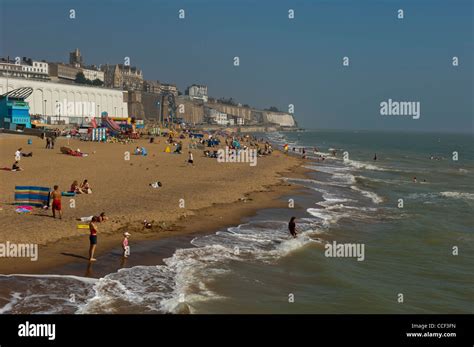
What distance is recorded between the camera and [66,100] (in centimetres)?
9388

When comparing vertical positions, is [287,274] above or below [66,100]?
below

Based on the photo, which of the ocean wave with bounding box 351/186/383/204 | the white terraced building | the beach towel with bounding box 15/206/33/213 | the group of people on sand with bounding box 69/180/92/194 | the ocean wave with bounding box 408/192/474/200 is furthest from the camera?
the white terraced building

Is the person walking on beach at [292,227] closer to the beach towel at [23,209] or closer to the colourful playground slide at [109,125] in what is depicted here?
the beach towel at [23,209]

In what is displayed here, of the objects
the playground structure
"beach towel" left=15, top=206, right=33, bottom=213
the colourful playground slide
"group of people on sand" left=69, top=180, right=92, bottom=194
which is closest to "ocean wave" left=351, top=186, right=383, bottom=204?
"group of people on sand" left=69, top=180, right=92, bottom=194

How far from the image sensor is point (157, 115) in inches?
7037

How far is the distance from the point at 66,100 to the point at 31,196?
81.5 m

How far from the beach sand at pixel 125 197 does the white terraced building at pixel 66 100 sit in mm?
44444

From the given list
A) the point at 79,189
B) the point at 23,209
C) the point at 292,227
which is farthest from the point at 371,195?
the point at 23,209

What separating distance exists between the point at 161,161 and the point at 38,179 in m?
16.2

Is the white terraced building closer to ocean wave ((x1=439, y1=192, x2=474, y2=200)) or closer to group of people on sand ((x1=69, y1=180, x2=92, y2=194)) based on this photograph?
group of people on sand ((x1=69, y1=180, x2=92, y2=194))

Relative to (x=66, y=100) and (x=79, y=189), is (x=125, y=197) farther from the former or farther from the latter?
(x=66, y=100)

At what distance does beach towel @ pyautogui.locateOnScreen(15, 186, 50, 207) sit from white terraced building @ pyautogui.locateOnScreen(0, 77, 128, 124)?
67.0 meters

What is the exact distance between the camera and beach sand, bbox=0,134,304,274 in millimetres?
14477
